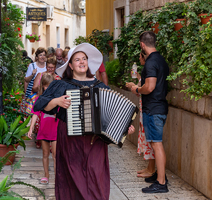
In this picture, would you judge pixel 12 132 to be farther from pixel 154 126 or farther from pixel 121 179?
pixel 154 126

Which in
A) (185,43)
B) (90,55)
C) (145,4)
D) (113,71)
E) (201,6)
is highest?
(145,4)

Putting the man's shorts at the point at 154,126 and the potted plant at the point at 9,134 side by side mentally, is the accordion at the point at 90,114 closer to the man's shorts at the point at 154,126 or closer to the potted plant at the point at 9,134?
the man's shorts at the point at 154,126

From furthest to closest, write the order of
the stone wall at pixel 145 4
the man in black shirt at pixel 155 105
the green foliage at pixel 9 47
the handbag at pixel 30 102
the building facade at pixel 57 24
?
the building facade at pixel 57 24
the handbag at pixel 30 102
the stone wall at pixel 145 4
the green foliage at pixel 9 47
the man in black shirt at pixel 155 105

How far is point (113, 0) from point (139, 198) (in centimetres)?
691

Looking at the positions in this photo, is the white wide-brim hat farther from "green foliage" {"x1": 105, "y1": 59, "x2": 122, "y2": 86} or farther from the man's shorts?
"green foliage" {"x1": 105, "y1": 59, "x2": 122, "y2": 86}

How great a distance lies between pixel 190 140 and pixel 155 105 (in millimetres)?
659

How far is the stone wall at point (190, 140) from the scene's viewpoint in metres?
4.58

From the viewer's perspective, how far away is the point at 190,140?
16.5 ft

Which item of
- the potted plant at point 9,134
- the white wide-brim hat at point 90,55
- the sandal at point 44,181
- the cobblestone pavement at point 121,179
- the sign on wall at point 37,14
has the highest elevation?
the sign on wall at point 37,14

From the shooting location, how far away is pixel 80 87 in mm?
3721

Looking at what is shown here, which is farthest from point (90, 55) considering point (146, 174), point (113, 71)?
point (113, 71)

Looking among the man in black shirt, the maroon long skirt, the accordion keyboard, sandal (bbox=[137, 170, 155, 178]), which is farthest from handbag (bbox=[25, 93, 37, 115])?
the accordion keyboard

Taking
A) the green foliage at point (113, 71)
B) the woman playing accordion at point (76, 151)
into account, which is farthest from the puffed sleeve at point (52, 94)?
the green foliage at point (113, 71)

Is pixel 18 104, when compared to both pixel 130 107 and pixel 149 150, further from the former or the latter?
pixel 130 107
